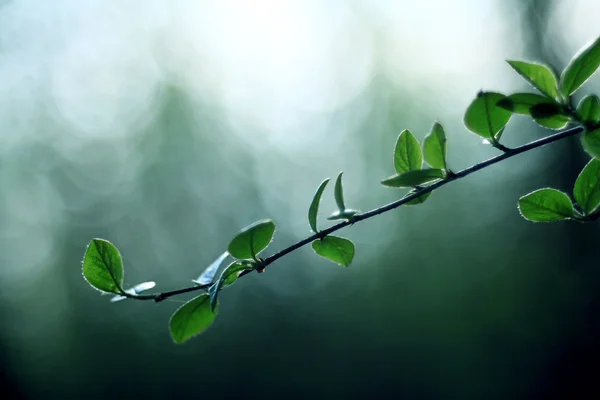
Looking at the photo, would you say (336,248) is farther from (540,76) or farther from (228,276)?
(540,76)

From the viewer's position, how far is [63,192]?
29.5 ft

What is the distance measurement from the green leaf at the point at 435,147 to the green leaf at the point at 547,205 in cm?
8

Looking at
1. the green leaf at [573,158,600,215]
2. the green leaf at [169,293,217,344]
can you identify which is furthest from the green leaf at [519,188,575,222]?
the green leaf at [169,293,217,344]

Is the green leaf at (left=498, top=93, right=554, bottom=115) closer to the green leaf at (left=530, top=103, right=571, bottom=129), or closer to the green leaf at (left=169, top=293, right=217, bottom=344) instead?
the green leaf at (left=530, top=103, right=571, bottom=129)

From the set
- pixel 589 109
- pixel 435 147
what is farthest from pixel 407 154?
pixel 589 109

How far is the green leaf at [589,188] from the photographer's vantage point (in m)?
0.38

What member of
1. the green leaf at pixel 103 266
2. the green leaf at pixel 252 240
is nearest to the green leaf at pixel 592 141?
the green leaf at pixel 252 240

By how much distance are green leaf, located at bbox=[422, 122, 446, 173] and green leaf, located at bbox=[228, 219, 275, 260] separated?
0.14m

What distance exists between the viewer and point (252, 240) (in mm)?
356

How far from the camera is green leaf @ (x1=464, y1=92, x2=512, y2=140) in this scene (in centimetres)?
33

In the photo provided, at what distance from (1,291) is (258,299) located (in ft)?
15.3

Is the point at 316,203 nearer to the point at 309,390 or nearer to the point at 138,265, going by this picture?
the point at 309,390

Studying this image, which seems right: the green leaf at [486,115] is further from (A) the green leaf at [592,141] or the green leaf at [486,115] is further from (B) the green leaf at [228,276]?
(B) the green leaf at [228,276]

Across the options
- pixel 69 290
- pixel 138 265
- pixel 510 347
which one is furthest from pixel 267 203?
pixel 510 347
